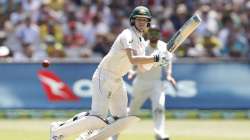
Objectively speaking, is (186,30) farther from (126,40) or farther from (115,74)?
(115,74)

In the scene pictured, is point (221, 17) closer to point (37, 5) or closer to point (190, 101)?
point (190, 101)

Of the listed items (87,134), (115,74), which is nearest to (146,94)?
(87,134)

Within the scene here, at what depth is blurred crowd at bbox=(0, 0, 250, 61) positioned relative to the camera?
18.0 metres

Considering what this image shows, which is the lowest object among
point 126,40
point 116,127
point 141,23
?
point 116,127

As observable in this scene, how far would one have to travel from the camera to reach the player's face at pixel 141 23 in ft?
31.8

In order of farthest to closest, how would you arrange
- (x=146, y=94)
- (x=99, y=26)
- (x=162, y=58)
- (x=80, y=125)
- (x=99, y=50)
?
(x=99, y=26), (x=99, y=50), (x=146, y=94), (x=80, y=125), (x=162, y=58)

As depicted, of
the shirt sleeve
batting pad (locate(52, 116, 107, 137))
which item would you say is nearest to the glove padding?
the shirt sleeve

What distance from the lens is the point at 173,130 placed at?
14.5m

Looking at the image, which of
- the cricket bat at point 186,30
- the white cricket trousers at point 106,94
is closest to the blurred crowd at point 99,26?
the cricket bat at point 186,30

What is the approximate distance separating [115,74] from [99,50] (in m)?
8.44

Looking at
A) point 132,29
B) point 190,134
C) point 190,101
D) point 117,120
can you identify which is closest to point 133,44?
point 132,29

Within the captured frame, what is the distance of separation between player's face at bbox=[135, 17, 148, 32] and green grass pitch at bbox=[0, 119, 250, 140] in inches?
137

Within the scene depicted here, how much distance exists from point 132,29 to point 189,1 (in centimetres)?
966

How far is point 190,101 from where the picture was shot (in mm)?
17047
